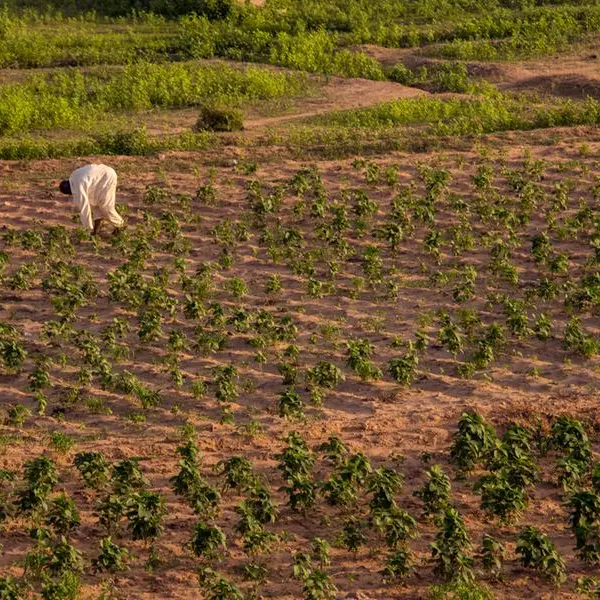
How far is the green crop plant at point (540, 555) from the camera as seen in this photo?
36.8 ft

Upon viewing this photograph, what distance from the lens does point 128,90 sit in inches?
952

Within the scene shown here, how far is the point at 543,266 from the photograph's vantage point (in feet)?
57.7

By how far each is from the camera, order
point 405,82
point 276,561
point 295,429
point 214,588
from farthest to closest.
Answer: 1. point 405,82
2. point 295,429
3. point 276,561
4. point 214,588

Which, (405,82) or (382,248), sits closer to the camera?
(382,248)

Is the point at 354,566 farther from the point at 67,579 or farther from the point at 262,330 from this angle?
the point at 262,330

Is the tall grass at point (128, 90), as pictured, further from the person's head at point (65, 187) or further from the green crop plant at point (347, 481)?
the green crop plant at point (347, 481)

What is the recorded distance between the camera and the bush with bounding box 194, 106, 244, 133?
72.3ft

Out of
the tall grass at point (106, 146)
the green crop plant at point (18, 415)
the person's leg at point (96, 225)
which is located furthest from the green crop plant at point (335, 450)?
the tall grass at point (106, 146)

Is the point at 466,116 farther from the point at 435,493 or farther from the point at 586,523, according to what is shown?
the point at 586,523

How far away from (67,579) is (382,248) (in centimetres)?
800

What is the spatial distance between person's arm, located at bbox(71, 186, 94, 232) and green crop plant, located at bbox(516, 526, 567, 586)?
26.5ft

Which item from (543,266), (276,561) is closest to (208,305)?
(543,266)

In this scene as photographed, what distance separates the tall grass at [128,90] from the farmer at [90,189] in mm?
4966

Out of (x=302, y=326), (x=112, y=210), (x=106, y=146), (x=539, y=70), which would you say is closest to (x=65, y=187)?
(x=112, y=210)
